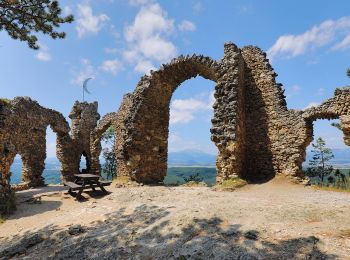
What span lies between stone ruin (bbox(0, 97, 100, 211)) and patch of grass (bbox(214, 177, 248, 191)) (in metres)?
8.86

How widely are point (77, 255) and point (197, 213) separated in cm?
317

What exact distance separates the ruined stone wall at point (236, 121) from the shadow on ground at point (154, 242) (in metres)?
5.79

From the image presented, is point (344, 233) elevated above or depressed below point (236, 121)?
below

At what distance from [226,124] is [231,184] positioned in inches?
105

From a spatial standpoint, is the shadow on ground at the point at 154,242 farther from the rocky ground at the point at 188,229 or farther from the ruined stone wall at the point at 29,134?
the ruined stone wall at the point at 29,134

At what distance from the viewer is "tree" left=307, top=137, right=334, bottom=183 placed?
2916cm

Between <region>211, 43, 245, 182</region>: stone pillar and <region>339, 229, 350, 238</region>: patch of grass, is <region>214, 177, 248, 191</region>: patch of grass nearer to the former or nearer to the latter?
<region>211, 43, 245, 182</region>: stone pillar

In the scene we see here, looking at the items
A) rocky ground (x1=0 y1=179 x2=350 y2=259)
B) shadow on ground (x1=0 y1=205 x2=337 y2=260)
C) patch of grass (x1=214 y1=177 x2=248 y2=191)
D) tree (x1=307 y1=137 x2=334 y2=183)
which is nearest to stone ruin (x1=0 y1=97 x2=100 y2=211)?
rocky ground (x1=0 y1=179 x2=350 y2=259)

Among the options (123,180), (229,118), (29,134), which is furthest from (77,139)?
(229,118)

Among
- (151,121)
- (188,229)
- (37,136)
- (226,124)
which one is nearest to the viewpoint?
(188,229)

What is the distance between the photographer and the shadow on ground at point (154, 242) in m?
5.16

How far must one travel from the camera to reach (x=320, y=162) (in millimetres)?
30859

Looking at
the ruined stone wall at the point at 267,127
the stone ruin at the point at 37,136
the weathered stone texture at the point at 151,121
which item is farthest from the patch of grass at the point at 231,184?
the stone ruin at the point at 37,136

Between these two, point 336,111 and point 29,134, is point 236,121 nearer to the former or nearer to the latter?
point 336,111
